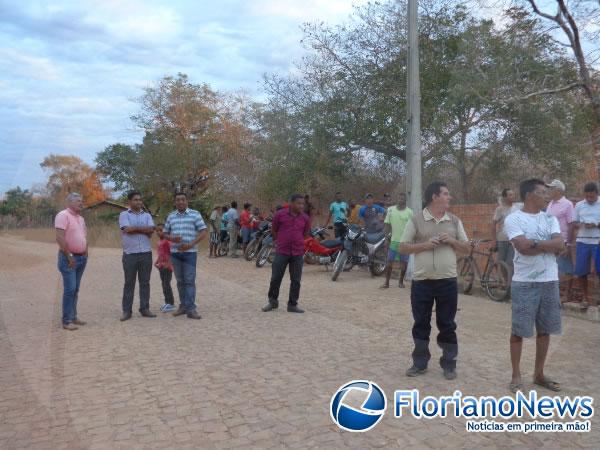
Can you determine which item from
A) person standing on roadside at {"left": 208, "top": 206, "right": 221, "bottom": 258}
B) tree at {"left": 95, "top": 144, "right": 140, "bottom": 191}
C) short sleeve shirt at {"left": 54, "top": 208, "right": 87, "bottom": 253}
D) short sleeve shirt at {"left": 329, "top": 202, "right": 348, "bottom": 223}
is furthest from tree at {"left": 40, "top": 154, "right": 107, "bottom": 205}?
short sleeve shirt at {"left": 54, "top": 208, "right": 87, "bottom": 253}

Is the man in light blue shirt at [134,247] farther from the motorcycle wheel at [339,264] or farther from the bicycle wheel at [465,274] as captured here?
the bicycle wheel at [465,274]

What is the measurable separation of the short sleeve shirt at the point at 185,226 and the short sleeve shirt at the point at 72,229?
1196mm

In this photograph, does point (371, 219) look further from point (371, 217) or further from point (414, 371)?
point (414, 371)

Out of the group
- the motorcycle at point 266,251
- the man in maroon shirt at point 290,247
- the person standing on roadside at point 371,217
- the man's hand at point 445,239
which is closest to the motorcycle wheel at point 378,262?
the person standing on roadside at point 371,217

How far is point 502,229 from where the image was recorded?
379 inches

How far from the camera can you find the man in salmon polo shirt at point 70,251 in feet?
25.6

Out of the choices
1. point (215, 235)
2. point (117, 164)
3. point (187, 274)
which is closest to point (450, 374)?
point (187, 274)

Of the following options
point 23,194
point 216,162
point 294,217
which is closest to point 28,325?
point 294,217

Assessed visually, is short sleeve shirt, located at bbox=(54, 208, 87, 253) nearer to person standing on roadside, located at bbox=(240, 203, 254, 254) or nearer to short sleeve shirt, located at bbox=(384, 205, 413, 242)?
short sleeve shirt, located at bbox=(384, 205, 413, 242)

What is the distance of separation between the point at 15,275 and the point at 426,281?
1403cm

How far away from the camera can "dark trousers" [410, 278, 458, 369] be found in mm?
5320

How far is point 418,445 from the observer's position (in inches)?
156

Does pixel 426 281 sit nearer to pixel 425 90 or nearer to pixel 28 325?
pixel 28 325

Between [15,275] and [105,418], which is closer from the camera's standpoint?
[105,418]
